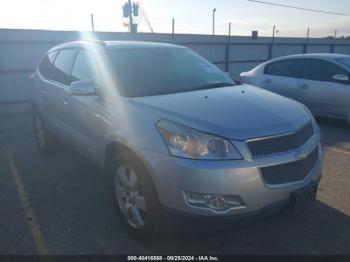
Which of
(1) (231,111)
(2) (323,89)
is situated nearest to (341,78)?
(2) (323,89)

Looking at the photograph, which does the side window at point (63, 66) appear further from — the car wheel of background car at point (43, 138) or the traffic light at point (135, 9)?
the traffic light at point (135, 9)

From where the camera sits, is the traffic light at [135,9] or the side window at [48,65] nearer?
the side window at [48,65]

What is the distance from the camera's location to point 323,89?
705 centimetres

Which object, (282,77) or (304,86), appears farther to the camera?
(282,77)

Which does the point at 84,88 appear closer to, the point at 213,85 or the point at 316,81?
the point at 213,85

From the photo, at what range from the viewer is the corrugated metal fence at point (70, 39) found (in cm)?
999

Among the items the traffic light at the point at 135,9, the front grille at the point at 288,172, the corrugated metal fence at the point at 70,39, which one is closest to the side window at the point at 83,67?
the front grille at the point at 288,172

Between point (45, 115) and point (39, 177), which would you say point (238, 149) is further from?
point (45, 115)

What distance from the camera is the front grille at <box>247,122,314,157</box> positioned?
2613mm

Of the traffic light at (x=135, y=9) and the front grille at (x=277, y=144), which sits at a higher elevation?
the traffic light at (x=135, y=9)

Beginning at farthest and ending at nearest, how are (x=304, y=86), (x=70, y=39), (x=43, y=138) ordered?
(x=70, y=39)
(x=304, y=86)
(x=43, y=138)

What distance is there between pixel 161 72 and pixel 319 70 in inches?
186

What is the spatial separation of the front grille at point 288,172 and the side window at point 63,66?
282 centimetres

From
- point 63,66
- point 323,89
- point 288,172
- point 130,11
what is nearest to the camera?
point 288,172
